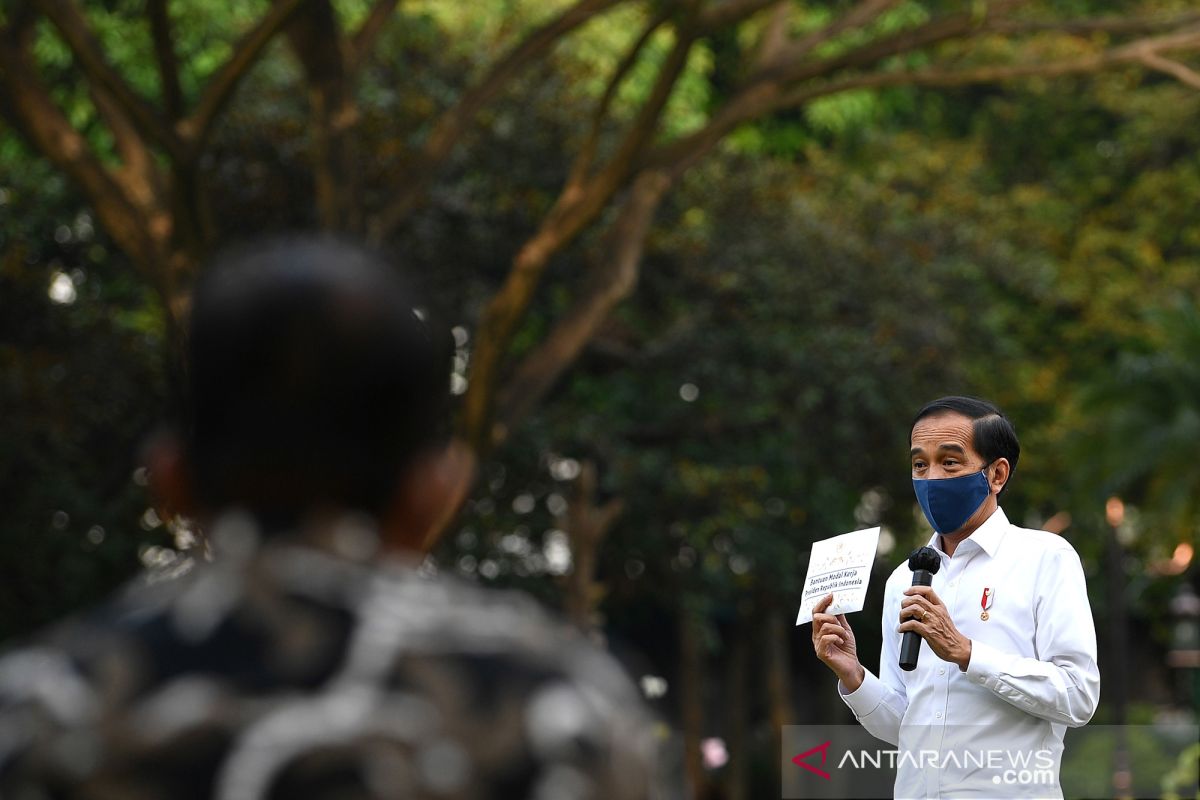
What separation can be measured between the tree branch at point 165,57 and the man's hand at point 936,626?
921 cm

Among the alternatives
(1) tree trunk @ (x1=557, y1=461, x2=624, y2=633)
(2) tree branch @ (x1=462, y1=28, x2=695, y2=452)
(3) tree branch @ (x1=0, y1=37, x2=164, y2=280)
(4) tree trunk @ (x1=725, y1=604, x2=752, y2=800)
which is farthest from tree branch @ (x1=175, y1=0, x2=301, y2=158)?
(4) tree trunk @ (x1=725, y1=604, x2=752, y2=800)

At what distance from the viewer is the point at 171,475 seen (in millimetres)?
1705

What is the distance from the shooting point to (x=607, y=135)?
17.5 metres

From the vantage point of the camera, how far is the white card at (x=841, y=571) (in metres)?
3.90

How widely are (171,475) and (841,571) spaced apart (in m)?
2.49

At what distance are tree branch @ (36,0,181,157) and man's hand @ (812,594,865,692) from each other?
8.50m

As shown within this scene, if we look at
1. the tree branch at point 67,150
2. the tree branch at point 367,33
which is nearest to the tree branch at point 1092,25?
the tree branch at point 367,33

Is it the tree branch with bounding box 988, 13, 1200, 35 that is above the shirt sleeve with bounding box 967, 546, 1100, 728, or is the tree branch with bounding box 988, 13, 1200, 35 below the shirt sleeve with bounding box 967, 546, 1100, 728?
above

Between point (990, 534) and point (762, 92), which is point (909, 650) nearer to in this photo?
point (990, 534)

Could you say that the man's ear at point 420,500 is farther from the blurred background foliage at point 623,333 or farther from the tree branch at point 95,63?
the blurred background foliage at point 623,333

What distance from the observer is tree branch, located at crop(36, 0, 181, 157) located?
37.0 ft

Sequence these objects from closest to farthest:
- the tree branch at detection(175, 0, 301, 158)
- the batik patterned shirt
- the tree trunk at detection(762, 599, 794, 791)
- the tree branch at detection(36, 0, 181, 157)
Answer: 1. the batik patterned shirt
2. the tree branch at detection(175, 0, 301, 158)
3. the tree branch at detection(36, 0, 181, 157)
4. the tree trunk at detection(762, 599, 794, 791)

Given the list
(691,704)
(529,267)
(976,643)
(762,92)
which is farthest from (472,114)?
(691,704)

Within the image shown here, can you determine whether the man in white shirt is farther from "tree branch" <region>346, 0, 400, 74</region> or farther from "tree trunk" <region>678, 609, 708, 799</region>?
"tree trunk" <region>678, 609, 708, 799</region>
